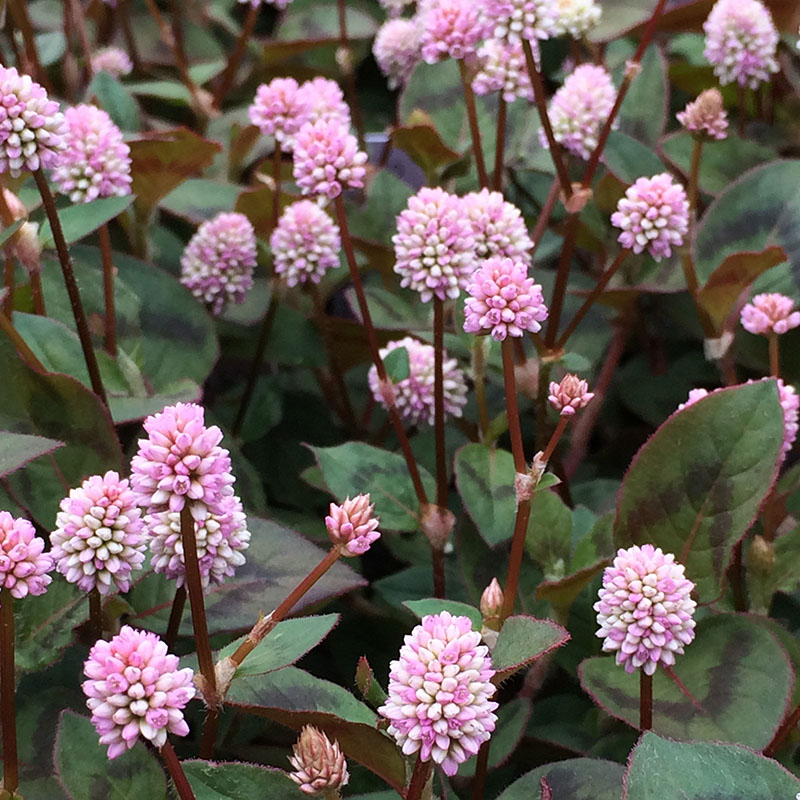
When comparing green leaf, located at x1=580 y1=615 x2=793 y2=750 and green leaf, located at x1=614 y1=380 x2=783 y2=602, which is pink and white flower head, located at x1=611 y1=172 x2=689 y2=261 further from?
green leaf, located at x1=580 y1=615 x2=793 y2=750

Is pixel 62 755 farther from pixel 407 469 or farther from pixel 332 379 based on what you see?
pixel 332 379

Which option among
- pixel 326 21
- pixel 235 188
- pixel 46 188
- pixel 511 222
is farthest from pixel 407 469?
pixel 326 21

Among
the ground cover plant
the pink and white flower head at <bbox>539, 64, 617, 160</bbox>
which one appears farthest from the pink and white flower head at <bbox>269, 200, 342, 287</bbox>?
the pink and white flower head at <bbox>539, 64, 617, 160</bbox>

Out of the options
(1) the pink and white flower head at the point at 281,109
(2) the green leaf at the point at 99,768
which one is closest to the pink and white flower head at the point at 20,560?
(2) the green leaf at the point at 99,768

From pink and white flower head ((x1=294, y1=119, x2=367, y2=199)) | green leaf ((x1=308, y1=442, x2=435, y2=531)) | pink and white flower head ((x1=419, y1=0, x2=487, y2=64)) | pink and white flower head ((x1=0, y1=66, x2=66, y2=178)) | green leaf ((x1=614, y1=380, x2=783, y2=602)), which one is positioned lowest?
green leaf ((x1=308, y1=442, x2=435, y2=531))

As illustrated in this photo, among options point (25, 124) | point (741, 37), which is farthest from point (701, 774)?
point (741, 37)

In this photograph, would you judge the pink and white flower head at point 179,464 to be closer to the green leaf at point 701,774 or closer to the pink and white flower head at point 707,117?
the green leaf at point 701,774
